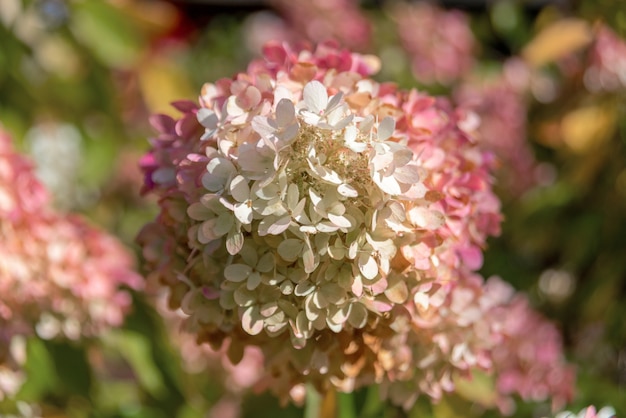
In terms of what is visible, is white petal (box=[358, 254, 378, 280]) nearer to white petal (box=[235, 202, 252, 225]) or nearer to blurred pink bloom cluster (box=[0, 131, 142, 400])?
white petal (box=[235, 202, 252, 225])

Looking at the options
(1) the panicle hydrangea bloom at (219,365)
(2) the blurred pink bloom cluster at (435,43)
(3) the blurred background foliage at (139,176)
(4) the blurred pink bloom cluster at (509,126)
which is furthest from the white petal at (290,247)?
(2) the blurred pink bloom cluster at (435,43)

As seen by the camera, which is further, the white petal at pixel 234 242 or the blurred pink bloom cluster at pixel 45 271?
the blurred pink bloom cluster at pixel 45 271

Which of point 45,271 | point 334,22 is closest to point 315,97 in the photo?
point 45,271

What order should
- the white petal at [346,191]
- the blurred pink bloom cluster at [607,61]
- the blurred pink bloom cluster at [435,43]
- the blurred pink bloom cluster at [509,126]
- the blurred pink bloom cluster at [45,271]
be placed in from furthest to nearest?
the blurred pink bloom cluster at [435,43] < the blurred pink bloom cluster at [509,126] < the blurred pink bloom cluster at [607,61] < the blurred pink bloom cluster at [45,271] < the white petal at [346,191]

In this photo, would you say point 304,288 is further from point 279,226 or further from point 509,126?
point 509,126

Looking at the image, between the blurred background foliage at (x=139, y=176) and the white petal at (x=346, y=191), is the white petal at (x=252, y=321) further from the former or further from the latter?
the blurred background foliage at (x=139, y=176)

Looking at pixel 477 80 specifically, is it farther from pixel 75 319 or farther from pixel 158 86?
pixel 75 319

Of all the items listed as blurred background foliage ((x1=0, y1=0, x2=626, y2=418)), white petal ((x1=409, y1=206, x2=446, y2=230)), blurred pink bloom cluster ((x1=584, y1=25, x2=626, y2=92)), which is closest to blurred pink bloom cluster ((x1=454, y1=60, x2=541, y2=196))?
blurred background foliage ((x1=0, y1=0, x2=626, y2=418))

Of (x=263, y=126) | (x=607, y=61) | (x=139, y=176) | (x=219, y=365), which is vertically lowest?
(x=139, y=176)
